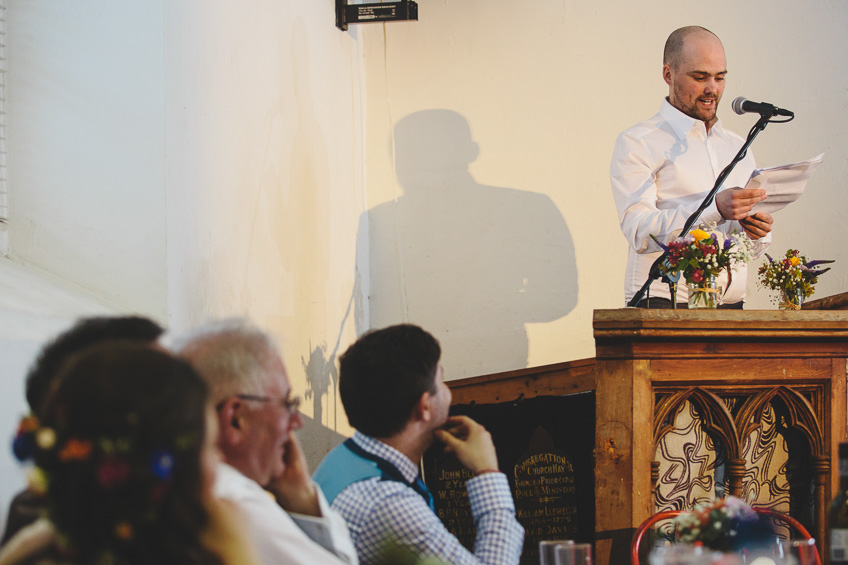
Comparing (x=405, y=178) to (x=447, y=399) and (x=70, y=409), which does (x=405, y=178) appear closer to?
(x=447, y=399)

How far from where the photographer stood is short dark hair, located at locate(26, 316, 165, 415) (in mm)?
1423

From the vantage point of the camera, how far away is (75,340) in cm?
147

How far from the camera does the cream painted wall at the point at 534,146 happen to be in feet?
16.8

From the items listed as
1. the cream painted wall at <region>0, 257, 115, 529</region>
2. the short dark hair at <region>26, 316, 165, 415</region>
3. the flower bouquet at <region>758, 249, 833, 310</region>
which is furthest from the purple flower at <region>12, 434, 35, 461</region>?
the flower bouquet at <region>758, 249, 833, 310</region>

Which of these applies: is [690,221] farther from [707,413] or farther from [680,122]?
[680,122]

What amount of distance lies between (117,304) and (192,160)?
1.70ft

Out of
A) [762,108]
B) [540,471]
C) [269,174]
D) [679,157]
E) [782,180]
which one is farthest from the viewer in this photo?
[679,157]

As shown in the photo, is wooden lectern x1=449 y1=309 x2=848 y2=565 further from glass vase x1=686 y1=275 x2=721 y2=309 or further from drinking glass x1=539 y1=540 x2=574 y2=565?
drinking glass x1=539 y1=540 x2=574 y2=565

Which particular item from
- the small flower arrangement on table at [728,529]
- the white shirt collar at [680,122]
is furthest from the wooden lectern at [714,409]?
the small flower arrangement on table at [728,529]

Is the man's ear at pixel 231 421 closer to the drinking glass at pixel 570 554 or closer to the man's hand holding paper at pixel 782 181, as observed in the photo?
the drinking glass at pixel 570 554

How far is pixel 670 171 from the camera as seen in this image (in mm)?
3980

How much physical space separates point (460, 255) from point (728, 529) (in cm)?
376

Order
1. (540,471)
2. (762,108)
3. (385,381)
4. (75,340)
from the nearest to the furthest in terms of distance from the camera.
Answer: (75,340) → (385,381) → (762,108) → (540,471)

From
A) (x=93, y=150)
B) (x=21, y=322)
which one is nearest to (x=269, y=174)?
(x=93, y=150)
